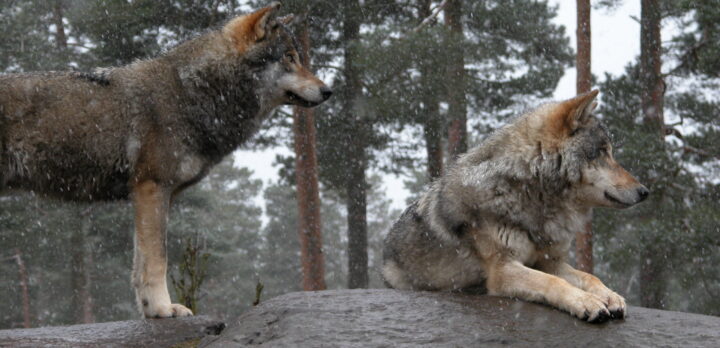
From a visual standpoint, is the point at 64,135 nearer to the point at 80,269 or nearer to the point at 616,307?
the point at 616,307

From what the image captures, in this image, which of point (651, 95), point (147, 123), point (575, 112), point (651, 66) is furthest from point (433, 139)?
point (147, 123)

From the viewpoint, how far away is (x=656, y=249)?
11.9m

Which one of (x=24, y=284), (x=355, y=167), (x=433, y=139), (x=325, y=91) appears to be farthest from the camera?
(x=24, y=284)

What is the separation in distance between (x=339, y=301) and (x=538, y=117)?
1.81 metres

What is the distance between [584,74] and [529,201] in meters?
8.04

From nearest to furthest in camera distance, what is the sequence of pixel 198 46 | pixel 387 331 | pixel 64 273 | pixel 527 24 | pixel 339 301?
1. pixel 387 331
2. pixel 339 301
3. pixel 198 46
4. pixel 527 24
5. pixel 64 273

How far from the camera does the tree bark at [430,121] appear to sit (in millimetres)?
13117

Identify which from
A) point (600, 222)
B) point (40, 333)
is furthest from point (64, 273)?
point (40, 333)

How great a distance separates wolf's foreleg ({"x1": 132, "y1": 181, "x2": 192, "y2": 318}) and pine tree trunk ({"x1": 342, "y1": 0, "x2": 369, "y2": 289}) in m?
10.7

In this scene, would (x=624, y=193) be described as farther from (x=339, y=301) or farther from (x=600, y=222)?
(x=600, y=222)

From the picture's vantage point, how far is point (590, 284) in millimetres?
3945

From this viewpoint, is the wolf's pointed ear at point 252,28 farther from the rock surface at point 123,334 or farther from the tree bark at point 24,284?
the tree bark at point 24,284

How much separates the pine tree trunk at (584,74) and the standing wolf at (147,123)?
304 inches

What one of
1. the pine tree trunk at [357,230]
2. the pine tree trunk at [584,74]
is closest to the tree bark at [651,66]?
the pine tree trunk at [584,74]
